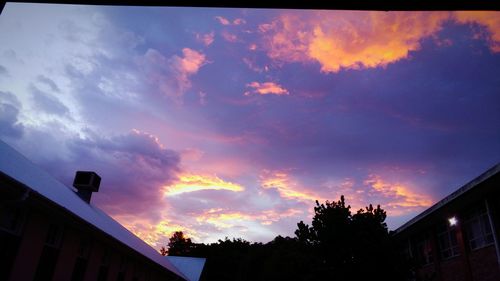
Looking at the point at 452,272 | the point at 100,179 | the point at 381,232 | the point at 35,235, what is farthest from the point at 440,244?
the point at 35,235

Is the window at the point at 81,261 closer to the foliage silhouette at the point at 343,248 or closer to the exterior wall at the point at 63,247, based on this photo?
the exterior wall at the point at 63,247

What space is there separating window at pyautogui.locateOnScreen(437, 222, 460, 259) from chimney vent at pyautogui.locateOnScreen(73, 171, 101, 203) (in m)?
18.5

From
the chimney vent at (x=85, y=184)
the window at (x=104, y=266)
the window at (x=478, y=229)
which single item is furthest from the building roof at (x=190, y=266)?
the window at (x=478, y=229)

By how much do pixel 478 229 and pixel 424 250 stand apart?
6783mm

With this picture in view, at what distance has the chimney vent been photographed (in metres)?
18.4

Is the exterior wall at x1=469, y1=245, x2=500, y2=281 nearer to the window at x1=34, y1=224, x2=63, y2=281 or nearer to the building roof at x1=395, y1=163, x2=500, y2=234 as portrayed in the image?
the building roof at x1=395, y1=163, x2=500, y2=234

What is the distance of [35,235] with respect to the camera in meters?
10.5

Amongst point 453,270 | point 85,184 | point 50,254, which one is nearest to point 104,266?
point 50,254

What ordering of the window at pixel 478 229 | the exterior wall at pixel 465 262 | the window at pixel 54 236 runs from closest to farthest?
the window at pixel 54 236, the exterior wall at pixel 465 262, the window at pixel 478 229

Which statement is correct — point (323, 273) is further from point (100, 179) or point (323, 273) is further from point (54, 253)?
point (100, 179)

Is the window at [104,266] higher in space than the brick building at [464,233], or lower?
lower

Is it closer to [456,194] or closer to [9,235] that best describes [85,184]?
[9,235]

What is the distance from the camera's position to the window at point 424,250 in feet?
76.2

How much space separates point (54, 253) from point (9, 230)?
2387 mm
